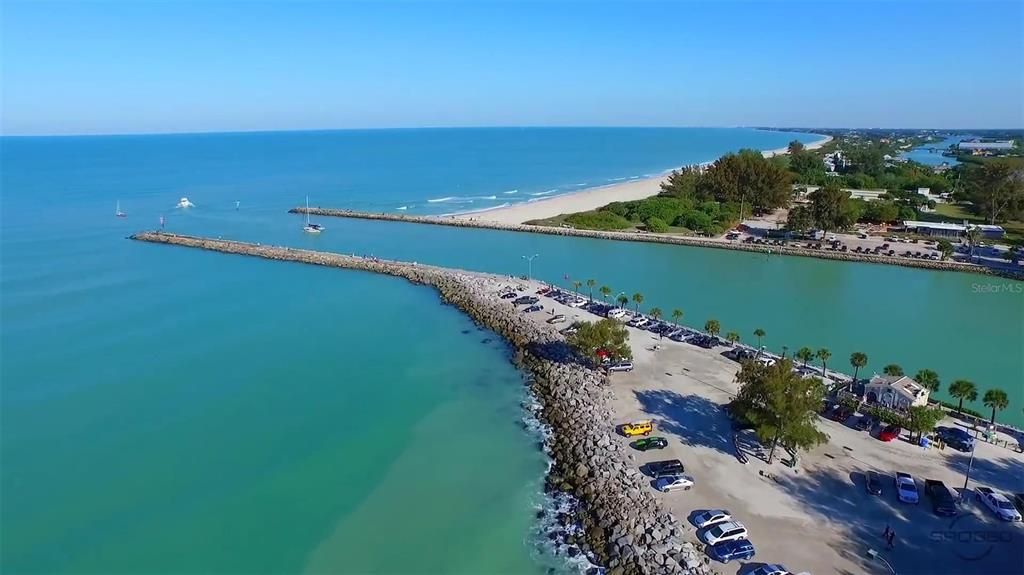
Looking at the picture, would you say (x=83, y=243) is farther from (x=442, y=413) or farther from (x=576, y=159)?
(x=576, y=159)

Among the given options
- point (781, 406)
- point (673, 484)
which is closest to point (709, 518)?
point (673, 484)

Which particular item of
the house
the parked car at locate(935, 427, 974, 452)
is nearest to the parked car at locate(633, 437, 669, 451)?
the house

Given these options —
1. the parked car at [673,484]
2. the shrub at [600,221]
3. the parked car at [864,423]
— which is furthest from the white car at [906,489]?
the shrub at [600,221]

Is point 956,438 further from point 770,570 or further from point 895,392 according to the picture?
point 770,570

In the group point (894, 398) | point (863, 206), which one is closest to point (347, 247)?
point (894, 398)

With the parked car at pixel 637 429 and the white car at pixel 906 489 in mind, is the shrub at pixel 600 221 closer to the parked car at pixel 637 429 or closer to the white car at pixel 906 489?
the parked car at pixel 637 429

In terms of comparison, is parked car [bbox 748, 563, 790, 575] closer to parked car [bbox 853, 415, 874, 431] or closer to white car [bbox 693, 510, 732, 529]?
white car [bbox 693, 510, 732, 529]
